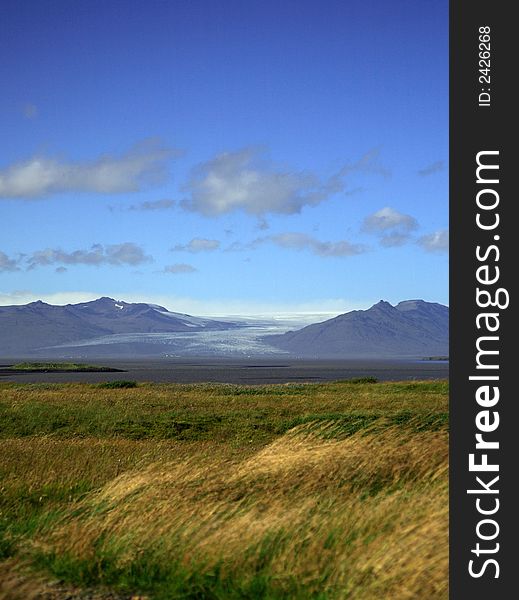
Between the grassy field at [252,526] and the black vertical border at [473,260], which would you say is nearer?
the black vertical border at [473,260]

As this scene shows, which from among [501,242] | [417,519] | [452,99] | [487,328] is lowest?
[417,519]

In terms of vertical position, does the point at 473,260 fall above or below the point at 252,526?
above

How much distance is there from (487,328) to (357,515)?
12.3 feet

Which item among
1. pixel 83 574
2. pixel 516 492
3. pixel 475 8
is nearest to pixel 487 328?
pixel 516 492

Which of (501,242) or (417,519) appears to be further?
(417,519)

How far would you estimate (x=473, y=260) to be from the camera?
6926mm

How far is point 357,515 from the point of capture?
970 centimetres

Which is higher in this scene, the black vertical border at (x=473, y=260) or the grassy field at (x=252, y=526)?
the black vertical border at (x=473, y=260)

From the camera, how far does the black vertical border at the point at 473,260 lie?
679cm

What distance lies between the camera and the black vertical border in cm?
679

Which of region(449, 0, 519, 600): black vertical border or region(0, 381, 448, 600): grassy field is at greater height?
region(449, 0, 519, 600): black vertical border

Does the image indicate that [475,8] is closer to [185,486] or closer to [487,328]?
[487,328]

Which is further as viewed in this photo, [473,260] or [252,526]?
[252,526]

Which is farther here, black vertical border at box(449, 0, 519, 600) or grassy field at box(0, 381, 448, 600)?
grassy field at box(0, 381, 448, 600)
